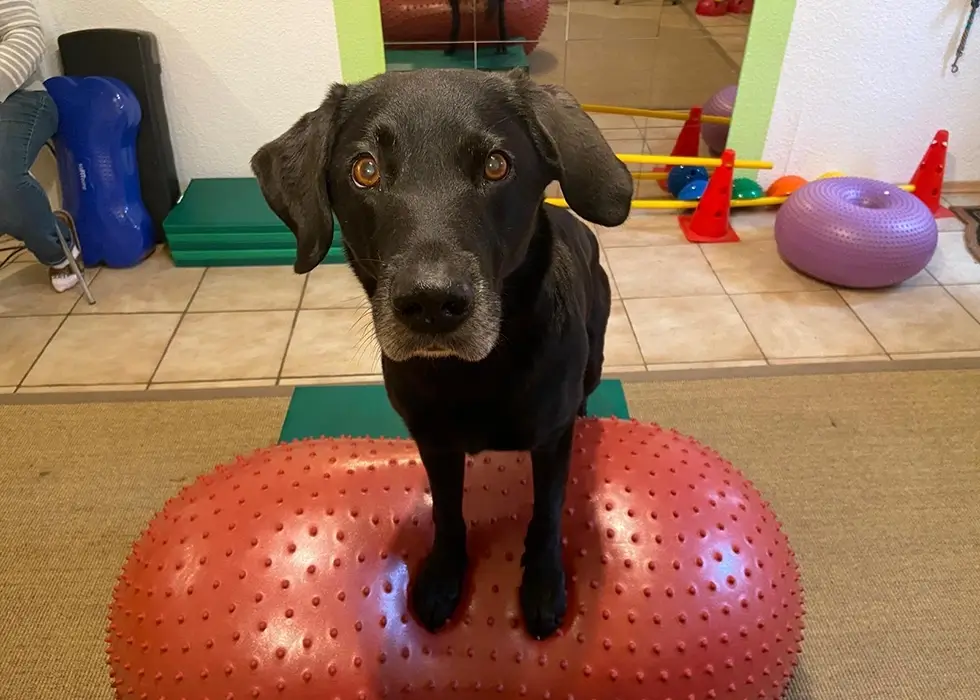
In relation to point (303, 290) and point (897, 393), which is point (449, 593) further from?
point (303, 290)

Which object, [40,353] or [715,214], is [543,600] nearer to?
[40,353]

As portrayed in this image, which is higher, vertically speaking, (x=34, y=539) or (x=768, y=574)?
(x=768, y=574)

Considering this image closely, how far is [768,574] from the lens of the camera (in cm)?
131

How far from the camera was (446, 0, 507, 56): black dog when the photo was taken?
3096 millimetres

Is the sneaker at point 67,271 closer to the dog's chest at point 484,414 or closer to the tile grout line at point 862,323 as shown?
the dog's chest at point 484,414

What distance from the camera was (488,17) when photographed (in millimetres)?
3145

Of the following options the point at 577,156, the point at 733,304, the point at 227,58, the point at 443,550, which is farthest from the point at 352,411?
the point at 227,58

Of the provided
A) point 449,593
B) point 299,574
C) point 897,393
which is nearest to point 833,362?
point 897,393

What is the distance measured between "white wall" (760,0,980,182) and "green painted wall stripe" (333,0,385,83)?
1708 mm

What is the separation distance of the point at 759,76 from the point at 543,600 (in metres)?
2.73

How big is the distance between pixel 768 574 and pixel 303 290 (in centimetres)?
213

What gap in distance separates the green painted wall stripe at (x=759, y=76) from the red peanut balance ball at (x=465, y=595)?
7.62 feet

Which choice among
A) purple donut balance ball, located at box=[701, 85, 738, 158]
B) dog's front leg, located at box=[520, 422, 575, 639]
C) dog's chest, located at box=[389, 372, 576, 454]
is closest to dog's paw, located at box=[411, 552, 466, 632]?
dog's front leg, located at box=[520, 422, 575, 639]

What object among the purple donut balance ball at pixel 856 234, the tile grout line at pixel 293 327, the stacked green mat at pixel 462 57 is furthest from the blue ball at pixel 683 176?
the tile grout line at pixel 293 327
